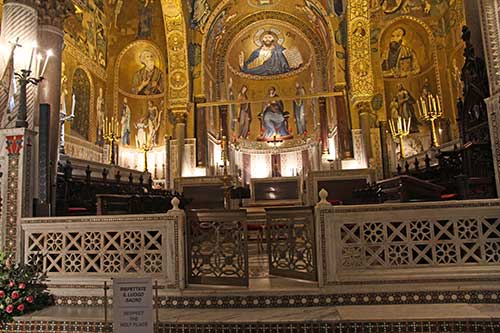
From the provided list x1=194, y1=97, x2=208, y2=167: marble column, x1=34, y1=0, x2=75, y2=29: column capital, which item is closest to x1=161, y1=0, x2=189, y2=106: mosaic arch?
x1=194, y1=97, x2=208, y2=167: marble column

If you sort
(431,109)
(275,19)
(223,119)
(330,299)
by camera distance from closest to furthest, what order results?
(330,299) < (431,109) < (223,119) < (275,19)

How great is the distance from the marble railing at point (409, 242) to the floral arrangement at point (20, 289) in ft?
10.9

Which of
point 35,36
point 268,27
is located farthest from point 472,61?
point 268,27

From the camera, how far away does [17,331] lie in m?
3.97

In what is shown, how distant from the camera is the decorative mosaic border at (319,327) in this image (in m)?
3.45

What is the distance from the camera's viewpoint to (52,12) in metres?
6.58

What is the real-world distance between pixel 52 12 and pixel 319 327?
671cm

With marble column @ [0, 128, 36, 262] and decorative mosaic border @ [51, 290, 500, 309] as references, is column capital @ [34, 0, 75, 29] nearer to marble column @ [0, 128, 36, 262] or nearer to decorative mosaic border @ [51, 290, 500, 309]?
marble column @ [0, 128, 36, 262]

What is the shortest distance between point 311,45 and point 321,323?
15583 millimetres

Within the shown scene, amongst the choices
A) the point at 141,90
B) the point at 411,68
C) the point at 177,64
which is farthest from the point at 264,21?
the point at 411,68

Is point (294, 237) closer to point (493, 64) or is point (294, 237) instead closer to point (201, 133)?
point (493, 64)

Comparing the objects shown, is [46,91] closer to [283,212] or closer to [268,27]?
[283,212]

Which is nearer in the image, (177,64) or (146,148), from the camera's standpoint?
(177,64)

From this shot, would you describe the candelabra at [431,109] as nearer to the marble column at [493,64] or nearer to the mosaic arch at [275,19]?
the mosaic arch at [275,19]
